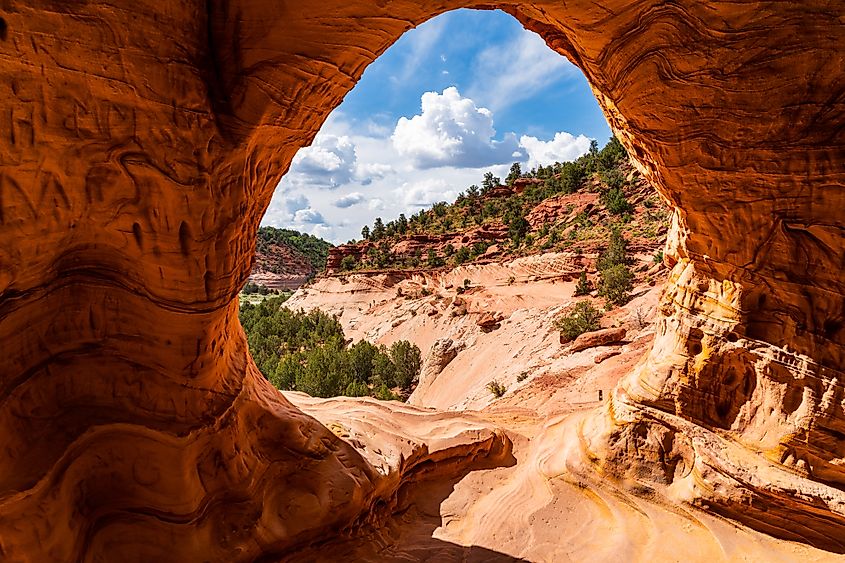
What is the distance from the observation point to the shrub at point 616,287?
20.8 metres

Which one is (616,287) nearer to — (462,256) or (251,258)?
(251,258)

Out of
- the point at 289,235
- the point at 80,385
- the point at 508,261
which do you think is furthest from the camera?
the point at 289,235

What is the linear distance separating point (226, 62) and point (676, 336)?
18.6 ft

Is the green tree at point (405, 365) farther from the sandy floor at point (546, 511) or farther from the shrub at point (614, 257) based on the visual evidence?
the shrub at point (614, 257)

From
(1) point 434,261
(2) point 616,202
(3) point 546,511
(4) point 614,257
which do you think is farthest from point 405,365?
(2) point 616,202

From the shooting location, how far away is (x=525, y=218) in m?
48.8

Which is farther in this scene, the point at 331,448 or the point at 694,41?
the point at 331,448

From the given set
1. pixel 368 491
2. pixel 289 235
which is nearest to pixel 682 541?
pixel 368 491

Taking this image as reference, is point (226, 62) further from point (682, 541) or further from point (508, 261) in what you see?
point (508, 261)

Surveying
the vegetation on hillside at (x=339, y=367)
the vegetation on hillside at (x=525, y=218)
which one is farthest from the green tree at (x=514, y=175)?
the vegetation on hillside at (x=339, y=367)

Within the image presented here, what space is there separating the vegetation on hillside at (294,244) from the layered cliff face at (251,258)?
93.7 metres

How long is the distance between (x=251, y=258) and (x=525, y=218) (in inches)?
1857

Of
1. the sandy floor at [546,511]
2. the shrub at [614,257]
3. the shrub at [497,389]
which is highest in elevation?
the shrub at [614,257]

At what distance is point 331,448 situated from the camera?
4.83 metres
